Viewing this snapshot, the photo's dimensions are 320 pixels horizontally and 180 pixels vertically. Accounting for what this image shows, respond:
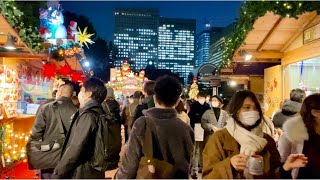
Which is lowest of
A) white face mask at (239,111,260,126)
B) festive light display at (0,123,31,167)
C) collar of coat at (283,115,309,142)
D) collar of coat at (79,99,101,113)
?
festive light display at (0,123,31,167)

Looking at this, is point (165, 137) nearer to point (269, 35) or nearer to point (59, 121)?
point (59, 121)

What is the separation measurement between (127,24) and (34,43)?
133 m

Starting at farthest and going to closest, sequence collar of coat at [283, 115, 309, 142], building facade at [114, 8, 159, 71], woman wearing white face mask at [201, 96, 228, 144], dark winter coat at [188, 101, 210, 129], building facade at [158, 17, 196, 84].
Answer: building facade at [158, 17, 196, 84] < building facade at [114, 8, 159, 71] < dark winter coat at [188, 101, 210, 129] < woman wearing white face mask at [201, 96, 228, 144] < collar of coat at [283, 115, 309, 142]

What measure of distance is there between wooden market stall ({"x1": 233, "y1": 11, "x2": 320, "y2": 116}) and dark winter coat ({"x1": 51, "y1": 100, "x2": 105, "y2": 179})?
3963mm

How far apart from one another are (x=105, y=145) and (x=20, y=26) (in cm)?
473

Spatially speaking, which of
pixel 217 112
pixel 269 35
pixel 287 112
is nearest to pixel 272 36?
pixel 269 35

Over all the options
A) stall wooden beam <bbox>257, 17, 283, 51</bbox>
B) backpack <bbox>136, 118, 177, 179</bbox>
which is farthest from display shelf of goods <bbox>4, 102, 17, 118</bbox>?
backpack <bbox>136, 118, 177, 179</bbox>

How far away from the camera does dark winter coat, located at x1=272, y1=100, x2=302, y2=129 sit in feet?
18.4

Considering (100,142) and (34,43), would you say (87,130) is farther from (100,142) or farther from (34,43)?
(34,43)

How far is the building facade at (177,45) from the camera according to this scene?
471 feet

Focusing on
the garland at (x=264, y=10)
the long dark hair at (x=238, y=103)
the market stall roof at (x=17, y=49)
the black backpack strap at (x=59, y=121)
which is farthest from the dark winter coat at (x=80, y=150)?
the market stall roof at (x=17, y=49)

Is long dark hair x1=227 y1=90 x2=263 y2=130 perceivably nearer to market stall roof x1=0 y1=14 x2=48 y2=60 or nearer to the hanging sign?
the hanging sign

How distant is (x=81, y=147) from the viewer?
3.48 meters

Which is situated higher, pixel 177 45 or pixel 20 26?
pixel 177 45
